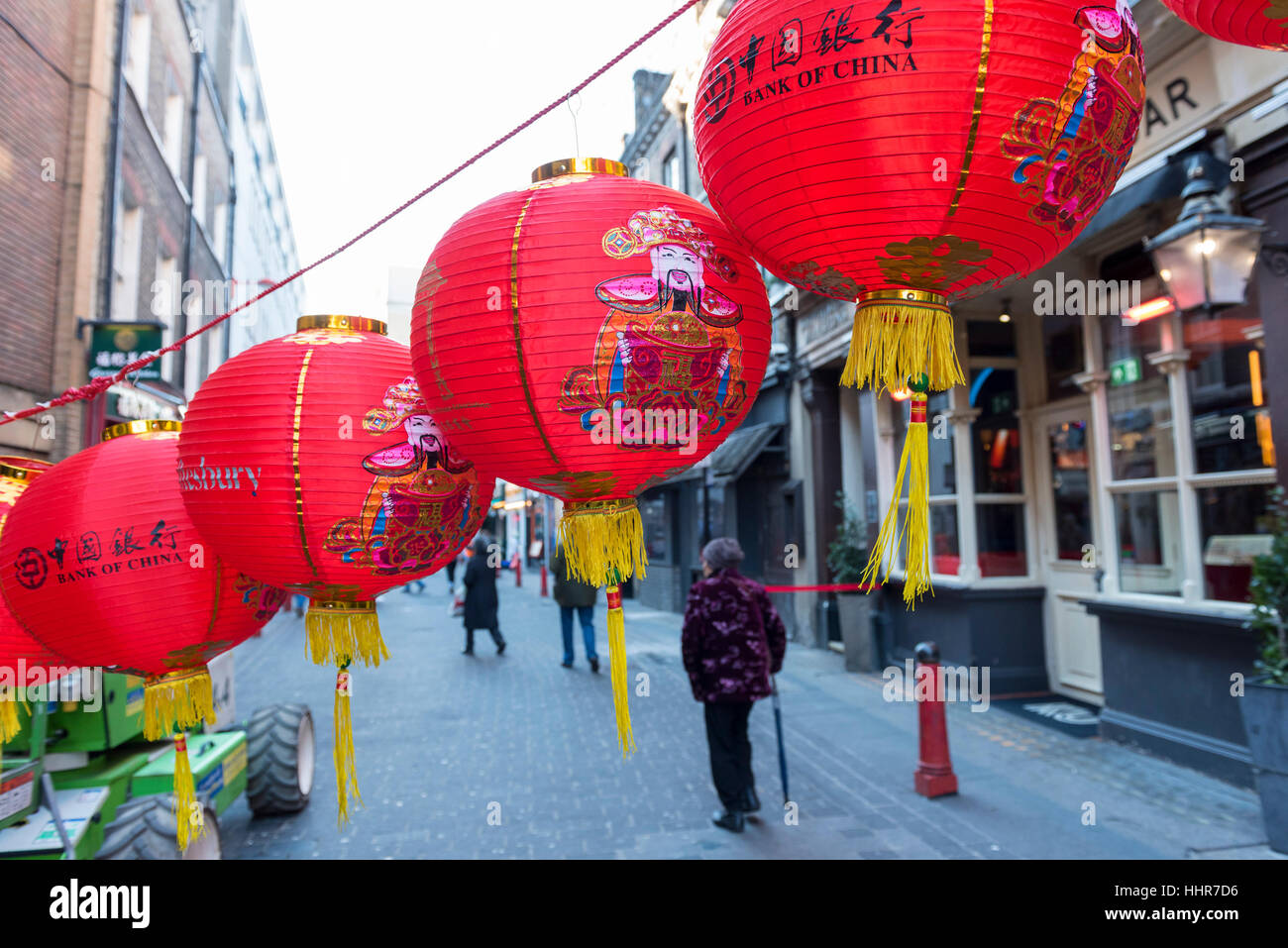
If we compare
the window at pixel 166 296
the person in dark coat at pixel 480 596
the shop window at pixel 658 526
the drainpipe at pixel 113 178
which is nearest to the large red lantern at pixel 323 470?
the person in dark coat at pixel 480 596

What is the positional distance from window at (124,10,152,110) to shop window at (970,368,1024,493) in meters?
12.0

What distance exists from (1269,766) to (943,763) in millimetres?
1771

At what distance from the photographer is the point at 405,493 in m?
1.65

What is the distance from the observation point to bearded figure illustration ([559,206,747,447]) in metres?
1.30

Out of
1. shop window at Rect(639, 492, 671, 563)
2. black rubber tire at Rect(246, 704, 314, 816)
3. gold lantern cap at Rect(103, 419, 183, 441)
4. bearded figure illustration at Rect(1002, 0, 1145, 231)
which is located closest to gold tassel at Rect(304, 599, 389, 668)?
gold lantern cap at Rect(103, 419, 183, 441)

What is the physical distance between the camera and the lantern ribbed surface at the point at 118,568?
182 cm

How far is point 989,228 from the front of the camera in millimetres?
1227

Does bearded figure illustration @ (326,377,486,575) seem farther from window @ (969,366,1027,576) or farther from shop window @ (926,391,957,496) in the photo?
window @ (969,366,1027,576)

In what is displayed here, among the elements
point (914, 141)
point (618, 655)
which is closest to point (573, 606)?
point (618, 655)

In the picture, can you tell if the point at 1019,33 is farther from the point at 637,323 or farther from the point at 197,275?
the point at 197,275

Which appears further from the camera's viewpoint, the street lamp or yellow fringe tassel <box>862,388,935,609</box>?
the street lamp

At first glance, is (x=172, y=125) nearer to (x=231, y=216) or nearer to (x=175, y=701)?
(x=231, y=216)

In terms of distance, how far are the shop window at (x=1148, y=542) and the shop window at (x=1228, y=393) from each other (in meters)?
Result: 0.62

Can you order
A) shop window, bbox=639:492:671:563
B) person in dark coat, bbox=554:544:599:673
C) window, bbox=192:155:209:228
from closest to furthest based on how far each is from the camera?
person in dark coat, bbox=554:544:599:673, window, bbox=192:155:209:228, shop window, bbox=639:492:671:563
